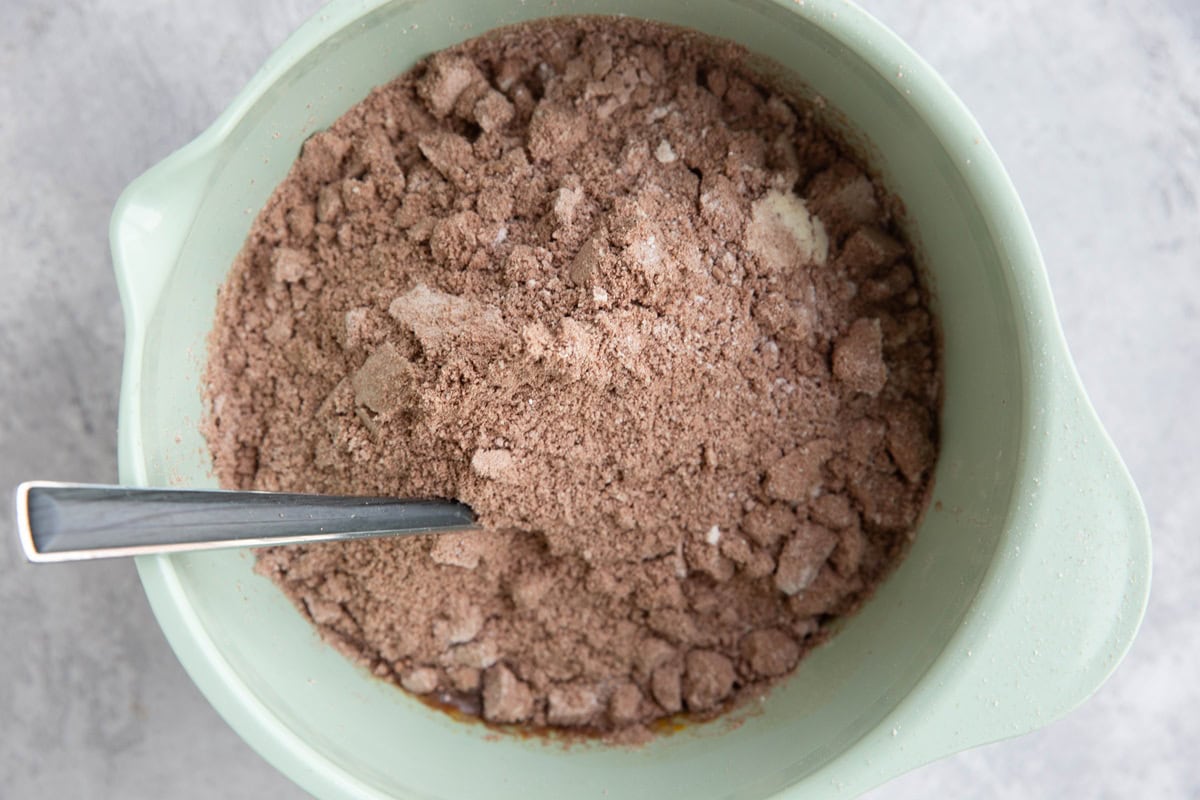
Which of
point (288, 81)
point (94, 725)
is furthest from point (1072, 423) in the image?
point (94, 725)

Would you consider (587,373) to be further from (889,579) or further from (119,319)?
(119,319)

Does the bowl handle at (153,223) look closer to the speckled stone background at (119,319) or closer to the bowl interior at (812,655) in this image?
the bowl interior at (812,655)

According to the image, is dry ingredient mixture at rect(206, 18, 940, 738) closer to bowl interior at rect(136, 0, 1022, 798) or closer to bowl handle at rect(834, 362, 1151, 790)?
bowl interior at rect(136, 0, 1022, 798)

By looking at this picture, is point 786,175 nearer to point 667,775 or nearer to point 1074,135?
point 1074,135

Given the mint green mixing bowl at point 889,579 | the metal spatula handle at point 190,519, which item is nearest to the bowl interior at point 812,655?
the mint green mixing bowl at point 889,579

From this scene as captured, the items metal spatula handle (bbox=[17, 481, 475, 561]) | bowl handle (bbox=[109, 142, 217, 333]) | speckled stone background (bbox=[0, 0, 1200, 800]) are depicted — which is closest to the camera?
metal spatula handle (bbox=[17, 481, 475, 561])

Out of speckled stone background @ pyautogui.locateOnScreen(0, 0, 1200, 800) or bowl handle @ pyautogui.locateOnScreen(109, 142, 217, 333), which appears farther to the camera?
speckled stone background @ pyautogui.locateOnScreen(0, 0, 1200, 800)

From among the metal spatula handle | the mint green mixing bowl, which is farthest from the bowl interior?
the metal spatula handle

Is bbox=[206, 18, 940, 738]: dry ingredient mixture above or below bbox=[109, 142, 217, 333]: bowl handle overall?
below
